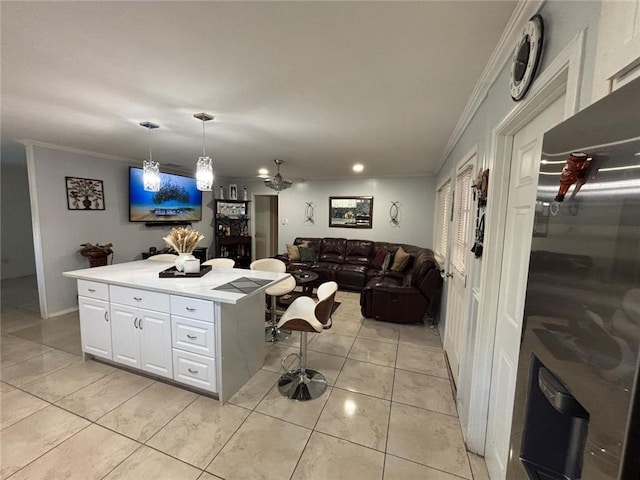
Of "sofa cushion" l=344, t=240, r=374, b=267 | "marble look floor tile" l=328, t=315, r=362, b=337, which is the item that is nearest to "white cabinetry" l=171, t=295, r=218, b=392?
"marble look floor tile" l=328, t=315, r=362, b=337

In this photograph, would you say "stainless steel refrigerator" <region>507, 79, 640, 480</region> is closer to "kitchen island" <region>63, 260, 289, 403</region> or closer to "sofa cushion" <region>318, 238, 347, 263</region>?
"kitchen island" <region>63, 260, 289, 403</region>

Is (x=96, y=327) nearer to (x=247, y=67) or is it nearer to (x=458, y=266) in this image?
(x=247, y=67)

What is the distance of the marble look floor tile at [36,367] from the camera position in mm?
2406

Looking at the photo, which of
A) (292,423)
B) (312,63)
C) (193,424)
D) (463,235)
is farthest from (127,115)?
(463,235)

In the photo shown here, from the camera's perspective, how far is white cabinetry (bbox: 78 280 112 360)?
2.50m

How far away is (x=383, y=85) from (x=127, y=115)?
92.5 inches

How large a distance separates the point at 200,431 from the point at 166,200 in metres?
4.61

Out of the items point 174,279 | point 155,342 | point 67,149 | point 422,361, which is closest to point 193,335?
point 155,342

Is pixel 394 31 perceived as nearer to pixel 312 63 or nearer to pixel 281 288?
pixel 312 63

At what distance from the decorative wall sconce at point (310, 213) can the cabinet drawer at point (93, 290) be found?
457 centimetres

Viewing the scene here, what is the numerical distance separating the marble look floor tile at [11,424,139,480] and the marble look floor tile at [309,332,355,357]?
1.80 m

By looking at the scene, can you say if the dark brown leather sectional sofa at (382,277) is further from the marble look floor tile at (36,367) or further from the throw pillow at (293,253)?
the marble look floor tile at (36,367)

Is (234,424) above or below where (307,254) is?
below

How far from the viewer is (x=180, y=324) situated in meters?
2.18
